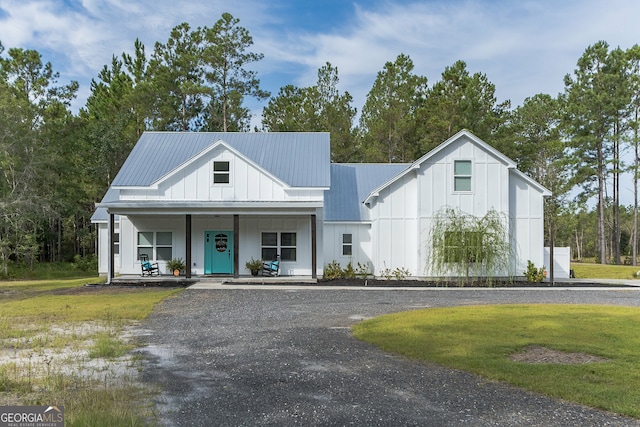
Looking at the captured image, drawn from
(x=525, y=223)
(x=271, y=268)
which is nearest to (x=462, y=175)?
(x=525, y=223)

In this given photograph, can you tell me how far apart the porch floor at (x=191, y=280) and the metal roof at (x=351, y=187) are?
3547 mm

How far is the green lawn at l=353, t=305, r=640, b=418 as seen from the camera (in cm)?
618

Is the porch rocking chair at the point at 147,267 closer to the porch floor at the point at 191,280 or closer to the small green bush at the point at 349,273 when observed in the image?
the porch floor at the point at 191,280

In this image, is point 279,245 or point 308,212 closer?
point 308,212

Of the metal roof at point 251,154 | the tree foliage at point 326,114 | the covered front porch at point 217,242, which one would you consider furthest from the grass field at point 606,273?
the tree foliage at point 326,114

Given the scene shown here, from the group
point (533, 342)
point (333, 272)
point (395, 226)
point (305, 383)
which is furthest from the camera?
point (395, 226)

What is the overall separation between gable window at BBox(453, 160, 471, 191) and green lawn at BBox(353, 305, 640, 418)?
27.5 ft

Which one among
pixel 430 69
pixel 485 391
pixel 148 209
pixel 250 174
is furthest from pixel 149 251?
pixel 430 69

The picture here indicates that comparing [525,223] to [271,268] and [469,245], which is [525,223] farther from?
[271,268]

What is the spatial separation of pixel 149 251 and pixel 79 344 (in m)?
A: 13.9

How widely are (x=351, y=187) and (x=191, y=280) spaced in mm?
9102

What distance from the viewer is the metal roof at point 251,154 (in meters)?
22.4

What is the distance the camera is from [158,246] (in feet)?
72.7

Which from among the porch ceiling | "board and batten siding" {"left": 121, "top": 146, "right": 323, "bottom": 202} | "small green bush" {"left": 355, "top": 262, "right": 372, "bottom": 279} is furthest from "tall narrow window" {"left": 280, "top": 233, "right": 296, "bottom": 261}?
"small green bush" {"left": 355, "top": 262, "right": 372, "bottom": 279}
